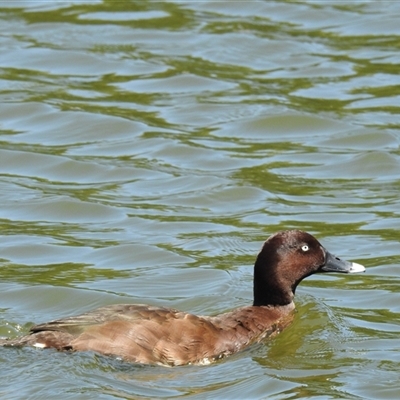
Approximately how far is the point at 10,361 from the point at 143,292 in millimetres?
2107

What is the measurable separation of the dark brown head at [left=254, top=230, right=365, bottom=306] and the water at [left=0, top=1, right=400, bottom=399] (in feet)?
1.23

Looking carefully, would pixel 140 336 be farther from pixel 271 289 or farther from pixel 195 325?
pixel 271 289

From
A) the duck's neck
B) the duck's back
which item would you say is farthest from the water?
the duck's neck

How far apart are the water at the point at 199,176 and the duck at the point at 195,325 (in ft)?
0.36

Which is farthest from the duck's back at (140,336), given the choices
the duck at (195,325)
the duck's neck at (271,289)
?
the duck's neck at (271,289)

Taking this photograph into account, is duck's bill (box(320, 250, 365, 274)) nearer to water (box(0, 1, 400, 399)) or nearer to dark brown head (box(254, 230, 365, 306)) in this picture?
dark brown head (box(254, 230, 365, 306))

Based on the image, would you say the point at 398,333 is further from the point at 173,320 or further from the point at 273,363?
the point at 173,320

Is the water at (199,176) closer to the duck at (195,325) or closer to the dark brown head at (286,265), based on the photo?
the duck at (195,325)

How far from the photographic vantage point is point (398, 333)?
10.1m

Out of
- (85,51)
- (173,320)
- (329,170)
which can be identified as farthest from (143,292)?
(85,51)

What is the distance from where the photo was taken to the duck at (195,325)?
9.02 meters

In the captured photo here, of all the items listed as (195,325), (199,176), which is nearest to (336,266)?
(195,325)

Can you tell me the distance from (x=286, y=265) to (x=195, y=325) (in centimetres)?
112

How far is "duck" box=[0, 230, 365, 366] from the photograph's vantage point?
9023 millimetres
